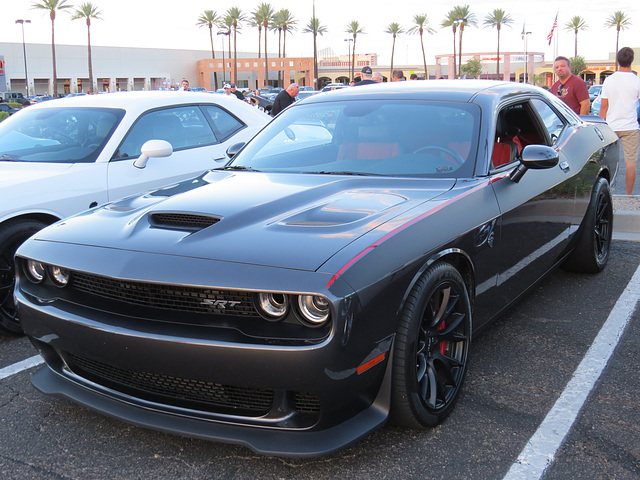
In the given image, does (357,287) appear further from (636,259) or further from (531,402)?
(636,259)

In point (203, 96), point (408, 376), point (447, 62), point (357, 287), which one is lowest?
point (408, 376)

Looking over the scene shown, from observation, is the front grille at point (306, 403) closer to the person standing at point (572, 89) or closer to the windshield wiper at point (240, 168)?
the windshield wiper at point (240, 168)

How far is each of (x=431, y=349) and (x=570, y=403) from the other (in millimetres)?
784

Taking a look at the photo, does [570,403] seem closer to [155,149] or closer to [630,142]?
[155,149]

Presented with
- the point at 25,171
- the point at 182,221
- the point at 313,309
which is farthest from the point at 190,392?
the point at 25,171

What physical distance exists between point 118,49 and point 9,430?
315 feet

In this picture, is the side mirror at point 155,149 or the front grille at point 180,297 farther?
the side mirror at point 155,149

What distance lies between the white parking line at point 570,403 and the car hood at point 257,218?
1045mm

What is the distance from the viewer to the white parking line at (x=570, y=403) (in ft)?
8.36

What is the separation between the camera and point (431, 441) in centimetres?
274

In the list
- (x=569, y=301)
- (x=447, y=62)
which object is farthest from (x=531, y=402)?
(x=447, y=62)

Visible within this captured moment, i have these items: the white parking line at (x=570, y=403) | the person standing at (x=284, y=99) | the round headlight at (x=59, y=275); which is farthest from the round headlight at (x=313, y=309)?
the person standing at (x=284, y=99)

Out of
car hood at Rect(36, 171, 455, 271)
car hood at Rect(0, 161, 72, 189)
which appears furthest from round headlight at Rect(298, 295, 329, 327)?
car hood at Rect(0, 161, 72, 189)

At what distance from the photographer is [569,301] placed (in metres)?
4.59
